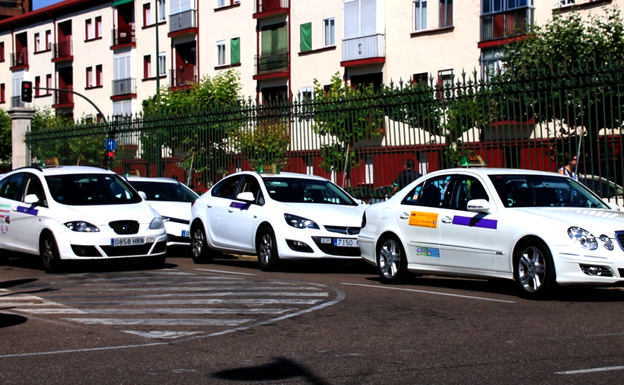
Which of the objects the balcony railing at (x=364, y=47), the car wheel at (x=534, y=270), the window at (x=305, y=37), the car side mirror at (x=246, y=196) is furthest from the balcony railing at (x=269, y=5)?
the car wheel at (x=534, y=270)

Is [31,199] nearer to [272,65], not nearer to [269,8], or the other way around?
[272,65]

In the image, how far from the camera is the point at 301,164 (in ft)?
67.5

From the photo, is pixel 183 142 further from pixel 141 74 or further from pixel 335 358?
pixel 141 74

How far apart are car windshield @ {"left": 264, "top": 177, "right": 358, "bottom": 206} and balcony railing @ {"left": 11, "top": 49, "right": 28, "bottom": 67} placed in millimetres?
57258

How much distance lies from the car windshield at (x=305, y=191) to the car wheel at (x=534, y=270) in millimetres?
5351

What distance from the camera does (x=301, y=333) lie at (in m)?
8.16

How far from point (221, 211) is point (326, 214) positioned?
2360mm

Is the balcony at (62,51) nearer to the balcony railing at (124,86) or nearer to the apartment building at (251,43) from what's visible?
the apartment building at (251,43)

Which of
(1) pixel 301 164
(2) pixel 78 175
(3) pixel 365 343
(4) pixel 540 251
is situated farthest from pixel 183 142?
(3) pixel 365 343

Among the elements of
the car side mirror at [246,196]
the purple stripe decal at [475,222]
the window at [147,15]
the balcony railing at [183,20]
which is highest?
the window at [147,15]

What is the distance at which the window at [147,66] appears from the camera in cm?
5700

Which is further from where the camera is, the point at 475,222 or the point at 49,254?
the point at 49,254

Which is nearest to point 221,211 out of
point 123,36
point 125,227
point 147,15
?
point 125,227

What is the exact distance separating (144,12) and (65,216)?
4424 cm
